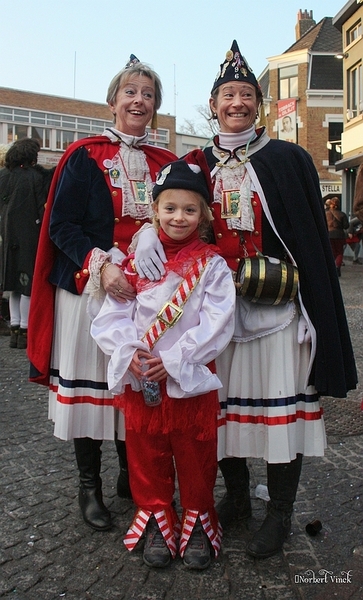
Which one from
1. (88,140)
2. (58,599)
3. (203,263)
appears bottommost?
(58,599)

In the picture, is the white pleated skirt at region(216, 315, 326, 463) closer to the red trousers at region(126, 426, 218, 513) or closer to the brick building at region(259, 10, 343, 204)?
the red trousers at region(126, 426, 218, 513)

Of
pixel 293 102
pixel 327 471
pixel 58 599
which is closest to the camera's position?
pixel 58 599

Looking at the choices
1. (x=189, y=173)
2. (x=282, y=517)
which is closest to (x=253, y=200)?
(x=189, y=173)

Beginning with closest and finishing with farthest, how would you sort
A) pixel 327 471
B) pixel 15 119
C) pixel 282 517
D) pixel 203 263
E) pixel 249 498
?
pixel 203 263
pixel 282 517
pixel 249 498
pixel 327 471
pixel 15 119

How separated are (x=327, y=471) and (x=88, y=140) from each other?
227 centimetres

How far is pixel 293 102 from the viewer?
84.0ft

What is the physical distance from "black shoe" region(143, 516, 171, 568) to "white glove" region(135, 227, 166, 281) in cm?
107

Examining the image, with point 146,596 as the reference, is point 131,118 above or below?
above

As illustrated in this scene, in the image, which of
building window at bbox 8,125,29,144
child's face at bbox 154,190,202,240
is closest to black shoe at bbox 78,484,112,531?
child's face at bbox 154,190,202,240

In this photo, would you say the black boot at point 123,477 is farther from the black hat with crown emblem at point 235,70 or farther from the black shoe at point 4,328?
the black shoe at point 4,328

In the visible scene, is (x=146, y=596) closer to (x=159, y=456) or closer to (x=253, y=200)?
(x=159, y=456)

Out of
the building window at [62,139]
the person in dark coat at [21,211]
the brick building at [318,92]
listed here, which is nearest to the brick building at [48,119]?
the building window at [62,139]

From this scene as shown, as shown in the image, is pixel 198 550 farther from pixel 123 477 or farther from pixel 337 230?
pixel 337 230

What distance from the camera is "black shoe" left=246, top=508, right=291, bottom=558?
2555mm
